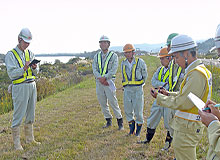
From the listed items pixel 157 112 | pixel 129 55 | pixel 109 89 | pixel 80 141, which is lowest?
pixel 80 141

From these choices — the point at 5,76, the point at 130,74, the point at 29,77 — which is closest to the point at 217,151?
the point at 130,74

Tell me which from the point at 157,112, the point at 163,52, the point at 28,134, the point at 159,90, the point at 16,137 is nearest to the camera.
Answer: the point at 159,90

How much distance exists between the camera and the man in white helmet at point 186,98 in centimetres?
254

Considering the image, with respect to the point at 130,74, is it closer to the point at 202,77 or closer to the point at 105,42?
the point at 105,42

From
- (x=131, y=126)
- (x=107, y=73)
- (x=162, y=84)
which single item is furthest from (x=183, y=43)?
(x=107, y=73)

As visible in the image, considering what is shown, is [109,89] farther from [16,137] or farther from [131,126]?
[16,137]

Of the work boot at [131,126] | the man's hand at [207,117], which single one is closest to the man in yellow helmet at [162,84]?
the work boot at [131,126]

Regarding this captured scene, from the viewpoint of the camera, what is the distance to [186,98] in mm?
Answer: 2621

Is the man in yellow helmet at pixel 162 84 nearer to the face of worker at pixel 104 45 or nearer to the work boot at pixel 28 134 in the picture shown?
the face of worker at pixel 104 45

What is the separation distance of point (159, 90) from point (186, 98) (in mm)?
613

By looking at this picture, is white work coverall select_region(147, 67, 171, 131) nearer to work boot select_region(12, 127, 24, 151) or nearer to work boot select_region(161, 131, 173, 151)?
work boot select_region(161, 131, 173, 151)

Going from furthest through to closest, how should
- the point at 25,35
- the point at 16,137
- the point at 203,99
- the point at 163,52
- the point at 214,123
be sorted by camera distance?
the point at 16,137, the point at 25,35, the point at 163,52, the point at 203,99, the point at 214,123

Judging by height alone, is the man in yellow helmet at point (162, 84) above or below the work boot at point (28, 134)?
above

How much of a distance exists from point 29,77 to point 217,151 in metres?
4.21
